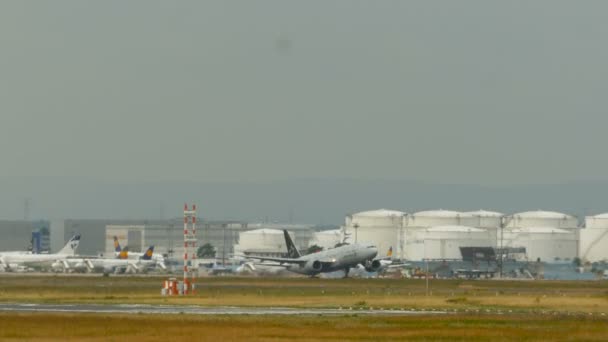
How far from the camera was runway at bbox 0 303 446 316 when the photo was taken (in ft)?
238

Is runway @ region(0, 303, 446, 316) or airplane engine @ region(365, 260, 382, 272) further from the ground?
airplane engine @ region(365, 260, 382, 272)

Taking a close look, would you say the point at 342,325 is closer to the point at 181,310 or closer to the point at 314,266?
the point at 181,310

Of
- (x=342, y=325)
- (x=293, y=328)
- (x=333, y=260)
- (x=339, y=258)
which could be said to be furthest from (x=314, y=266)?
(x=293, y=328)

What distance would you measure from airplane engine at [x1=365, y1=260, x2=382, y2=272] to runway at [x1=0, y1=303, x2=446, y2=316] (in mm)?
99269

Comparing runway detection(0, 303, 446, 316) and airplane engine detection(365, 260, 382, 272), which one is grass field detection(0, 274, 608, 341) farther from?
airplane engine detection(365, 260, 382, 272)

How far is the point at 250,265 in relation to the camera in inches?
7771

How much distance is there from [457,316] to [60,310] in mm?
21394

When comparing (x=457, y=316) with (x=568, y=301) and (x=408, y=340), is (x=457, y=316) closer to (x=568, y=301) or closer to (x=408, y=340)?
(x=408, y=340)

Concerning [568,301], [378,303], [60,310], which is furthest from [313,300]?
[60,310]

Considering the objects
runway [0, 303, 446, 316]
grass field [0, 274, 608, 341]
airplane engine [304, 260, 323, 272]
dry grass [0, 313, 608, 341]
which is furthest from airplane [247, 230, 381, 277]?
dry grass [0, 313, 608, 341]

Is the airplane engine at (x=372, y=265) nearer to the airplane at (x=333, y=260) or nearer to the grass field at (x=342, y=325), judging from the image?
the airplane at (x=333, y=260)

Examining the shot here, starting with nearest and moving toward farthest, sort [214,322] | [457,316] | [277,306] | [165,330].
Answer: [165,330]
[214,322]
[457,316]
[277,306]

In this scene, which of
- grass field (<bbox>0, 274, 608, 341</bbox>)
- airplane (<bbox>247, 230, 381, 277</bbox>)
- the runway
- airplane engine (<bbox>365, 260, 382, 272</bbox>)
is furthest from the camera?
airplane engine (<bbox>365, 260, 382, 272</bbox>)

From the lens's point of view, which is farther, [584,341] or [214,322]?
[214,322]
